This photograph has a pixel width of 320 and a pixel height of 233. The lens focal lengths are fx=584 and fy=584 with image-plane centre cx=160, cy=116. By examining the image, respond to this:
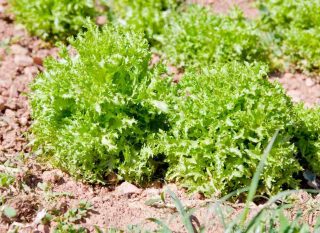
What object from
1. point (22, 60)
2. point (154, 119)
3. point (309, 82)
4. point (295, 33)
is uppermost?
point (295, 33)

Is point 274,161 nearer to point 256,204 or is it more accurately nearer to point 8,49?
point 256,204

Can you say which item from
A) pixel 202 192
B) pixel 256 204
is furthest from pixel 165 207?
pixel 256 204

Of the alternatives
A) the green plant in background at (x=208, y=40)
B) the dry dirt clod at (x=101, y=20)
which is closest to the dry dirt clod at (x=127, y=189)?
Result: the green plant in background at (x=208, y=40)

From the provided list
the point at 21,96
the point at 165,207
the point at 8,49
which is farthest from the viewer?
the point at 8,49

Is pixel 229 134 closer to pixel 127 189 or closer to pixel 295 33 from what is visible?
pixel 127 189

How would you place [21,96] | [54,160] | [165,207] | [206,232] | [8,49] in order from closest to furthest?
1. [206,232]
2. [165,207]
3. [54,160]
4. [21,96]
5. [8,49]

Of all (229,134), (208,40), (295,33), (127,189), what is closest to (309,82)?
(295,33)

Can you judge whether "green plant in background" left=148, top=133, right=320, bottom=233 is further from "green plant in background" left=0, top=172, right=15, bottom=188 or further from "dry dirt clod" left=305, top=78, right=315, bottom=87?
"dry dirt clod" left=305, top=78, right=315, bottom=87
